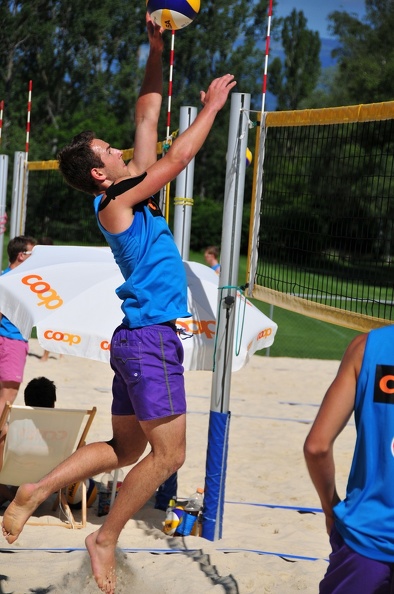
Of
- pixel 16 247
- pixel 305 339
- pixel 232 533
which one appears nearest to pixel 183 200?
pixel 16 247

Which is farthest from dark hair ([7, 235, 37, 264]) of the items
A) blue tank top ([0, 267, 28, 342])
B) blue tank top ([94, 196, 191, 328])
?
blue tank top ([94, 196, 191, 328])

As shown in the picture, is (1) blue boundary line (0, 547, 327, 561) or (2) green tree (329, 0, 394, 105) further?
(2) green tree (329, 0, 394, 105)

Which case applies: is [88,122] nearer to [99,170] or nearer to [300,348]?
[300,348]

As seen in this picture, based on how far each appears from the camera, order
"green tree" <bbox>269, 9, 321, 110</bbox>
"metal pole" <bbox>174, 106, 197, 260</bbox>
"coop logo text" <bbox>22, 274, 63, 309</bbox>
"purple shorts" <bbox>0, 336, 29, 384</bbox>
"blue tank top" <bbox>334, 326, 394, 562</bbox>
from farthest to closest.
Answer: "green tree" <bbox>269, 9, 321, 110</bbox> < "purple shorts" <bbox>0, 336, 29, 384</bbox> < "metal pole" <bbox>174, 106, 197, 260</bbox> < "coop logo text" <bbox>22, 274, 63, 309</bbox> < "blue tank top" <bbox>334, 326, 394, 562</bbox>

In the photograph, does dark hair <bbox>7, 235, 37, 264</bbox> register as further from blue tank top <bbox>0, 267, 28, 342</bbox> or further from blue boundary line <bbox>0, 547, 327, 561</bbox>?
blue boundary line <bbox>0, 547, 327, 561</bbox>

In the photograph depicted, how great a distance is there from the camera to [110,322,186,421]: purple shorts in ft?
12.5

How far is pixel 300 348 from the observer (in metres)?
14.8

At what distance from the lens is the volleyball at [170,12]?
4.57 m

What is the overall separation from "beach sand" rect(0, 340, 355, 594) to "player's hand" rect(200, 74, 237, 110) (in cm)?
217

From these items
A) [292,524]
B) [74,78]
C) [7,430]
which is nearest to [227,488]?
[292,524]

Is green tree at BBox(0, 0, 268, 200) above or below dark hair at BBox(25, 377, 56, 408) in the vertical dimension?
above

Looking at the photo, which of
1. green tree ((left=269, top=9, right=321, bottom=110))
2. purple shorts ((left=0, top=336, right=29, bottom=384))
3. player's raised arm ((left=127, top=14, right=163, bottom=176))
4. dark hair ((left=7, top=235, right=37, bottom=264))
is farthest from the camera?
green tree ((left=269, top=9, right=321, bottom=110))

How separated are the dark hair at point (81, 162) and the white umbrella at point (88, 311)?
4.48 ft

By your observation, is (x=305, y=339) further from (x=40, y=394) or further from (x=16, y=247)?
(x=40, y=394)
